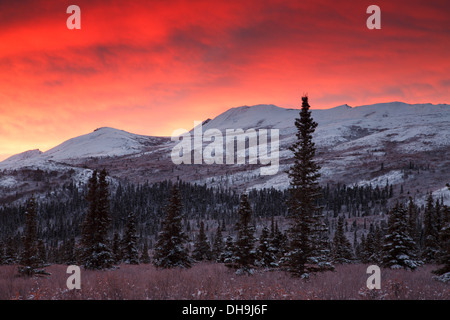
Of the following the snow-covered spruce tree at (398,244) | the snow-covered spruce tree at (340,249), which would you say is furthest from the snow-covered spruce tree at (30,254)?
the snow-covered spruce tree at (340,249)

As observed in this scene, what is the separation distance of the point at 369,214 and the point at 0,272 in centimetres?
15212

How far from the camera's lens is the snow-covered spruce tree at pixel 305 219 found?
16.7m

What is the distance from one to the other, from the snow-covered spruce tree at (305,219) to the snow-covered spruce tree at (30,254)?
14716mm

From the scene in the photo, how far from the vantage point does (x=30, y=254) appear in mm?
17156

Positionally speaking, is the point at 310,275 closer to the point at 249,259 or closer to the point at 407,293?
the point at 249,259

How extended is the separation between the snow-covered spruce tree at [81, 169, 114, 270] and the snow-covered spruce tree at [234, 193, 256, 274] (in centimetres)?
1090

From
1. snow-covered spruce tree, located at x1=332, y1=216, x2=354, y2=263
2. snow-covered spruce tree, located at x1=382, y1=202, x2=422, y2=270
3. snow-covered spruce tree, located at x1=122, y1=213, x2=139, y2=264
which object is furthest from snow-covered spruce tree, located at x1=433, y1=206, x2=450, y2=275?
snow-covered spruce tree, located at x1=122, y1=213, x2=139, y2=264

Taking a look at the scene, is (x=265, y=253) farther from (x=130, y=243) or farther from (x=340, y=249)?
(x=130, y=243)

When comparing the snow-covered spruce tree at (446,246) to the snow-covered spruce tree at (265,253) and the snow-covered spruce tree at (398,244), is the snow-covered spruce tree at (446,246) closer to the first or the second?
the snow-covered spruce tree at (398,244)

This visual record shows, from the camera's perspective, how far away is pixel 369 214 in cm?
14075

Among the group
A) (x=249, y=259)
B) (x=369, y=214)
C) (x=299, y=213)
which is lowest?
(x=369, y=214)

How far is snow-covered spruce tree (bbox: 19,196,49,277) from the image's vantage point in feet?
52.5

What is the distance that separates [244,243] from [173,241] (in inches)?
276
